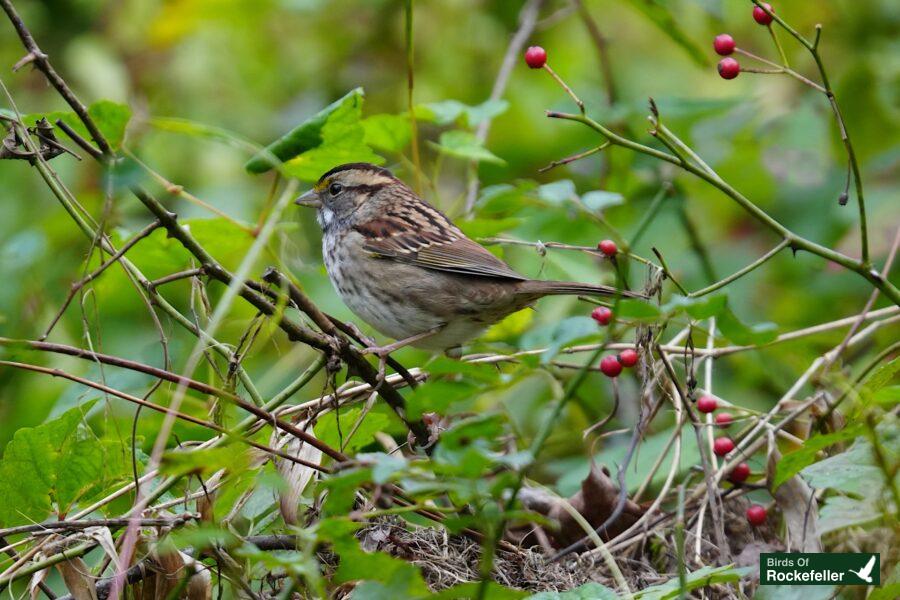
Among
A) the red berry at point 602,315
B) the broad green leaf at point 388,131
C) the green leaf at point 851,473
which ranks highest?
the broad green leaf at point 388,131

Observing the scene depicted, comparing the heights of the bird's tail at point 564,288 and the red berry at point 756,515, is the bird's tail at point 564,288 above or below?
above

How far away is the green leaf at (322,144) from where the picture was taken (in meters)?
2.46

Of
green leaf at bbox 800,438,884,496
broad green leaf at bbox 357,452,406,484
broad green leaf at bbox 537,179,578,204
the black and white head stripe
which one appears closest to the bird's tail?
broad green leaf at bbox 537,179,578,204

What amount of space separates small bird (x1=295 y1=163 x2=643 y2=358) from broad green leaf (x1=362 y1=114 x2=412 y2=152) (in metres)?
0.22

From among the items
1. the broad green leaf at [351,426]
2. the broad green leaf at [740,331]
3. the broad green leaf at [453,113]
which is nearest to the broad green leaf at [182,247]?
the broad green leaf at [351,426]

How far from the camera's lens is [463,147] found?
3.48 meters

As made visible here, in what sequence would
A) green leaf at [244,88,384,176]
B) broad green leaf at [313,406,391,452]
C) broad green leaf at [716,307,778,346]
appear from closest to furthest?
broad green leaf at [716,307,778,346] → green leaf at [244,88,384,176] → broad green leaf at [313,406,391,452]

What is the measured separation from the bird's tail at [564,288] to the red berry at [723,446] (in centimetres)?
47

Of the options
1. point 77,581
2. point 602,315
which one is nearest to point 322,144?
point 602,315

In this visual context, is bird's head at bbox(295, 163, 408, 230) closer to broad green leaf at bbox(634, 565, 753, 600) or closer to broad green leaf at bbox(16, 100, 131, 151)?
broad green leaf at bbox(16, 100, 131, 151)

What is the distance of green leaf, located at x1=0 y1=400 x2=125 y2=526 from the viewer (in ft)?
7.88

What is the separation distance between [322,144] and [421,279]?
3.83ft

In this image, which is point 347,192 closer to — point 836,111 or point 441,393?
point 836,111

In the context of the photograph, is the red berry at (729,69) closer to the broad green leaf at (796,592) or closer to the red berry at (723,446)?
the red berry at (723,446)
